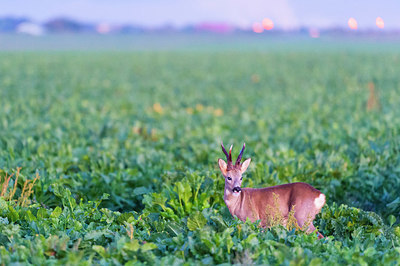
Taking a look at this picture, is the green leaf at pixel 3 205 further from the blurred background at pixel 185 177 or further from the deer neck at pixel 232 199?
the deer neck at pixel 232 199

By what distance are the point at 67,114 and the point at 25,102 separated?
291 cm

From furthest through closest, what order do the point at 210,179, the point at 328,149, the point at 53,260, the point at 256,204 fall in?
1. the point at 328,149
2. the point at 210,179
3. the point at 256,204
4. the point at 53,260

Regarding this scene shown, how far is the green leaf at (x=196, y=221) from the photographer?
178 inches

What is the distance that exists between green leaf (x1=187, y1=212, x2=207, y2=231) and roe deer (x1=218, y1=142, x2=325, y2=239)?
1.28 feet

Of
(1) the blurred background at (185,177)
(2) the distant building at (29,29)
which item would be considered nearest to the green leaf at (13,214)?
(1) the blurred background at (185,177)

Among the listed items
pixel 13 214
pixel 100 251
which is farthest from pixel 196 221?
pixel 13 214

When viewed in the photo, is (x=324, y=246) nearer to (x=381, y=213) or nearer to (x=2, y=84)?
(x=381, y=213)

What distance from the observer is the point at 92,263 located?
3922 mm

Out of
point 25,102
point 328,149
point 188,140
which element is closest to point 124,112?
point 25,102

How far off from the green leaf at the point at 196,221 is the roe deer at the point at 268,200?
39 cm

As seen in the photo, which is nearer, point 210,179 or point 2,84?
point 210,179

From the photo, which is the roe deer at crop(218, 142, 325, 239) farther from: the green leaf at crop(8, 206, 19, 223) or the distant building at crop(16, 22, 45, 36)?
the distant building at crop(16, 22, 45, 36)

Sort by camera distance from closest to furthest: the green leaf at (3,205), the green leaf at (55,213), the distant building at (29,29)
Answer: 1. the green leaf at (55,213)
2. the green leaf at (3,205)
3. the distant building at (29,29)

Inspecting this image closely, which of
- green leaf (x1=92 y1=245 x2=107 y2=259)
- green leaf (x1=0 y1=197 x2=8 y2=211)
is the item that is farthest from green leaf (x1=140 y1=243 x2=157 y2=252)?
green leaf (x1=0 y1=197 x2=8 y2=211)
